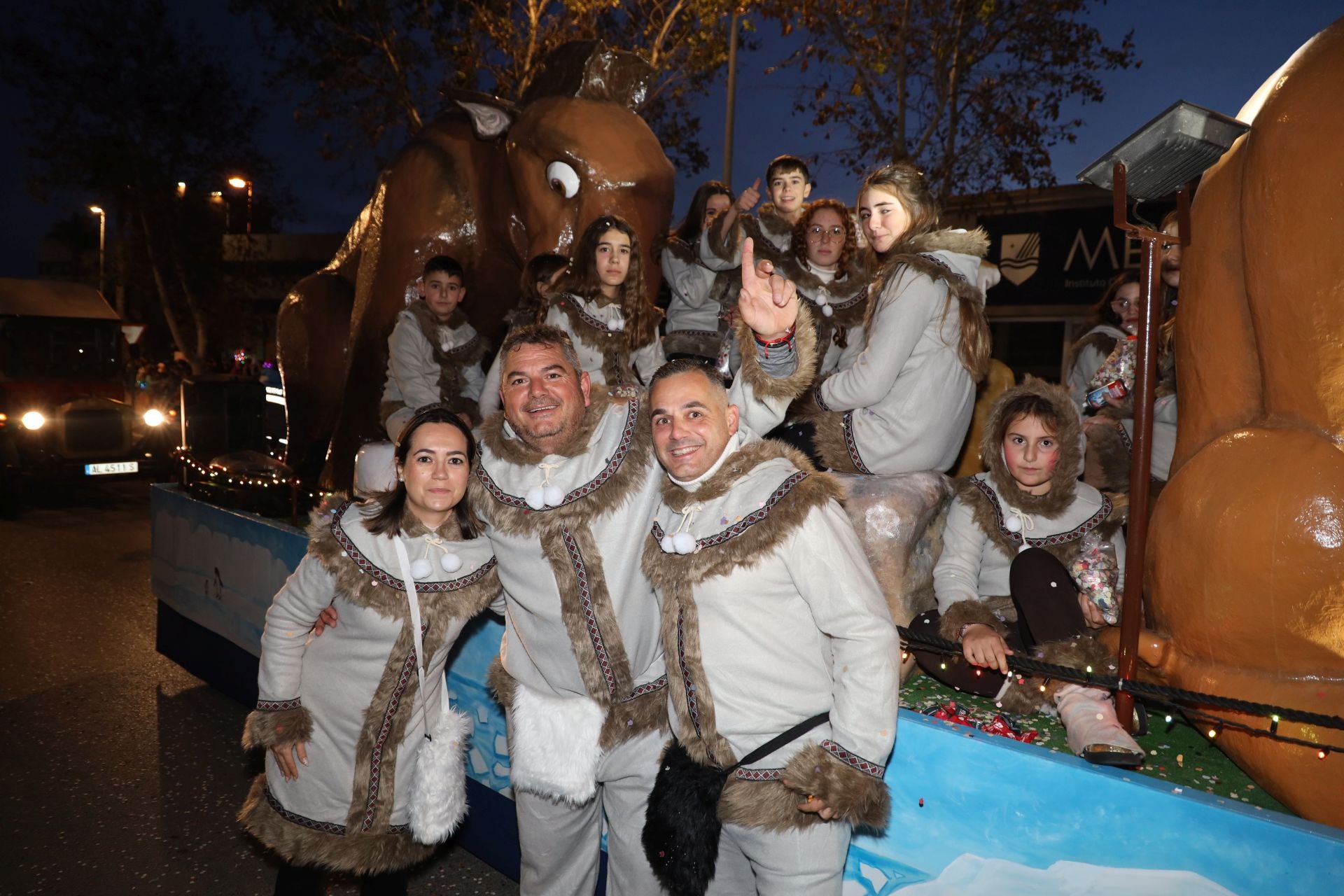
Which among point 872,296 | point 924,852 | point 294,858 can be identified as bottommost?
point 294,858

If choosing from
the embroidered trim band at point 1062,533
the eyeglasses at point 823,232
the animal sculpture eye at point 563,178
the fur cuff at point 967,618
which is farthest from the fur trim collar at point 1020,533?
the animal sculpture eye at point 563,178

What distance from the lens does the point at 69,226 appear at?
34.9 m

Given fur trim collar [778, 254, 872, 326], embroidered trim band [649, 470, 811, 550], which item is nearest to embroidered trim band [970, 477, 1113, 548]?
embroidered trim band [649, 470, 811, 550]

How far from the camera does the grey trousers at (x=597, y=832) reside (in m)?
2.47

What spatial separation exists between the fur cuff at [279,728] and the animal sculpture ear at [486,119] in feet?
14.9

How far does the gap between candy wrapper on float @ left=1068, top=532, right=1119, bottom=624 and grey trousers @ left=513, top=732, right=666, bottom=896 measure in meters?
1.39

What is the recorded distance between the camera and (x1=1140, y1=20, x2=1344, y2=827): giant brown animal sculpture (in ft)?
6.98

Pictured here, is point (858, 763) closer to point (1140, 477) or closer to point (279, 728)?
point (1140, 477)

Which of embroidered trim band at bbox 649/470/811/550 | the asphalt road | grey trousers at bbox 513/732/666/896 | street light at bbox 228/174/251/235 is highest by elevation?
street light at bbox 228/174/251/235

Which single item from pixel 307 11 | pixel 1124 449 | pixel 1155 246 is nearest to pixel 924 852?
pixel 1155 246

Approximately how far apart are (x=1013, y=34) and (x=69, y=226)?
36640 mm

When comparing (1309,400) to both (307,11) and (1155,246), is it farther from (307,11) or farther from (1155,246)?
(307,11)

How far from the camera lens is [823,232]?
4309 millimetres

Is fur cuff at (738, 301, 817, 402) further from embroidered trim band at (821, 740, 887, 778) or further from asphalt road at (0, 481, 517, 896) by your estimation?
asphalt road at (0, 481, 517, 896)
